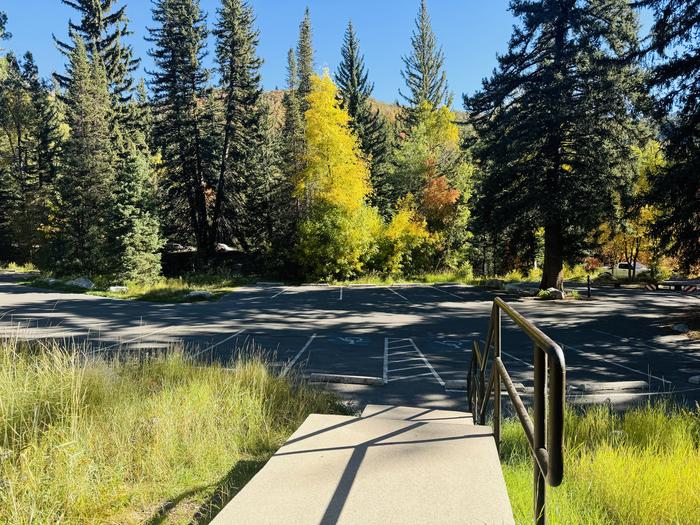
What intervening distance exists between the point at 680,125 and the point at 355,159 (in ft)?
67.3

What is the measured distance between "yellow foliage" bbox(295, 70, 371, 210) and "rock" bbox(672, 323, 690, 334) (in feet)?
67.2

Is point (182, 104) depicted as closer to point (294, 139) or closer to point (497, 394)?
point (294, 139)

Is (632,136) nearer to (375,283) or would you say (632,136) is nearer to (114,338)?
(375,283)

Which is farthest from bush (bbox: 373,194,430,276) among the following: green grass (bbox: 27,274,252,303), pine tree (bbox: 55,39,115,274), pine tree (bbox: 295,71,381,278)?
pine tree (bbox: 55,39,115,274)

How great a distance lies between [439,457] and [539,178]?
20572 mm

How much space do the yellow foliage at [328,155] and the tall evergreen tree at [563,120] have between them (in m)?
11.4

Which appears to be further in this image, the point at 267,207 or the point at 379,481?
the point at 267,207

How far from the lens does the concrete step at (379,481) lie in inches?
85.7

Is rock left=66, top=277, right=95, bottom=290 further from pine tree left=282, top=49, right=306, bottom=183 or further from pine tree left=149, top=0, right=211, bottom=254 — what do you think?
pine tree left=282, top=49, right=306, bottom=183

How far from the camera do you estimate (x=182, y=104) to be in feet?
117

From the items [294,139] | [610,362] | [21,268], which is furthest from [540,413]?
[21,268]

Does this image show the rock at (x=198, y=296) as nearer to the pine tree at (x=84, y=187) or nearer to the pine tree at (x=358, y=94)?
the pine tree at (x=84, y=187)

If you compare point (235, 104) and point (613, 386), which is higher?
point (235, 104)

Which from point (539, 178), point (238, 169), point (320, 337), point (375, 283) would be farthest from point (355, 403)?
point (238, 169)
